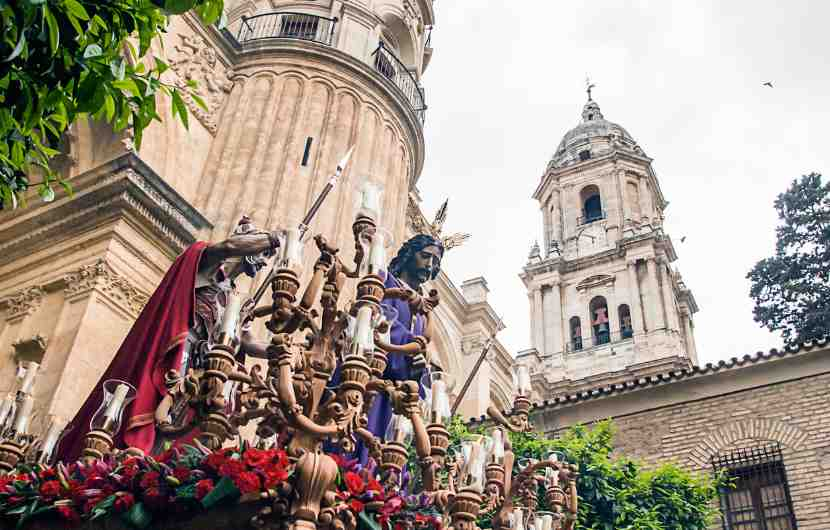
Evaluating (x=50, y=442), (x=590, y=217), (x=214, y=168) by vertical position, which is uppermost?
(x=590, y=217)

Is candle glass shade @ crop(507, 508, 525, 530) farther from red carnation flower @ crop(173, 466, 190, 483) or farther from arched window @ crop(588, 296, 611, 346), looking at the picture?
arched window @ crop(588, 296, 611, 346)

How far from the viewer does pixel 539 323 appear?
3556cm

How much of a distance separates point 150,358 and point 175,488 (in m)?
1.59

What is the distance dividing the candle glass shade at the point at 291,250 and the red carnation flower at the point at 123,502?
158 centimetres

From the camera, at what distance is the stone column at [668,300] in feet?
107

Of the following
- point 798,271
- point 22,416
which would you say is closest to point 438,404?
point 22,416

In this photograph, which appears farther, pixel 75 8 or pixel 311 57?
pixel 311 57

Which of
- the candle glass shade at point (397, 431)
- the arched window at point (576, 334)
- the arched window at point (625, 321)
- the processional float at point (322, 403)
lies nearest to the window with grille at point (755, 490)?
the processional float at point (322, 403)

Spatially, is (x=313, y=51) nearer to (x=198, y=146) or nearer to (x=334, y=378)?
(x=198, y=146)

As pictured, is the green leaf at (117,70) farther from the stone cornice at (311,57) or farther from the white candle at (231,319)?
the stone cornice at (311,57)

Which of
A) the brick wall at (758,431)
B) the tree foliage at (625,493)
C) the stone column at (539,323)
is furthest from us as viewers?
the stone column at (539,323)

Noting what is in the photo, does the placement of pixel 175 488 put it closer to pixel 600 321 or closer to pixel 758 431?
pixel 758 431

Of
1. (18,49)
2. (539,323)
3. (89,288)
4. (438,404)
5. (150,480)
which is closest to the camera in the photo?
(18,49)

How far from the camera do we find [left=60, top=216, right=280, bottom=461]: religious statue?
5.14m
